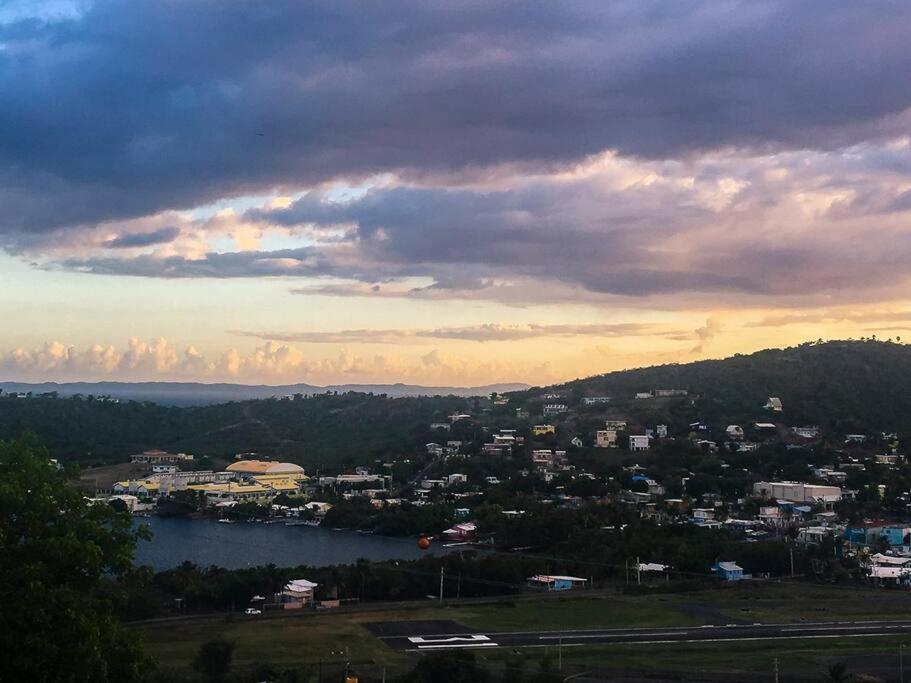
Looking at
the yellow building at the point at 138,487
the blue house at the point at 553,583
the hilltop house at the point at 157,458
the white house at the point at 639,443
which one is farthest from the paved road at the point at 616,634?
the hilltop house at the point at 157,458

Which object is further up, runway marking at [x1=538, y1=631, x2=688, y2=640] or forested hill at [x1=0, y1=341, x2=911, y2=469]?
forested hill at [x1=0, y1=341, x2=911, y2=469]

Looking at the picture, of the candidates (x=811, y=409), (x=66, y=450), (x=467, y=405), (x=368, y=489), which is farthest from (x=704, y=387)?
(x=66, y=450)

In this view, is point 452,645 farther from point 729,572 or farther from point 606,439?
point 606,439

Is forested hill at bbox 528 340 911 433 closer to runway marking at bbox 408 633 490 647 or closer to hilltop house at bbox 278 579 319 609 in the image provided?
hilltop house at bbox 278 579 319 609

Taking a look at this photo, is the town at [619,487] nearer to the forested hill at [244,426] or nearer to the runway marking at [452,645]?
the forested hill at [244,426]

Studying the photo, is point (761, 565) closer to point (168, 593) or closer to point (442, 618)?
point (442, 618)

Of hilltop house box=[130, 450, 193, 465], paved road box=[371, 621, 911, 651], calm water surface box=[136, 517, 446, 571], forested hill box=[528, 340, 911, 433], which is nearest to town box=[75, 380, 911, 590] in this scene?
hilltop house box=[130, 450, 193, 465]
